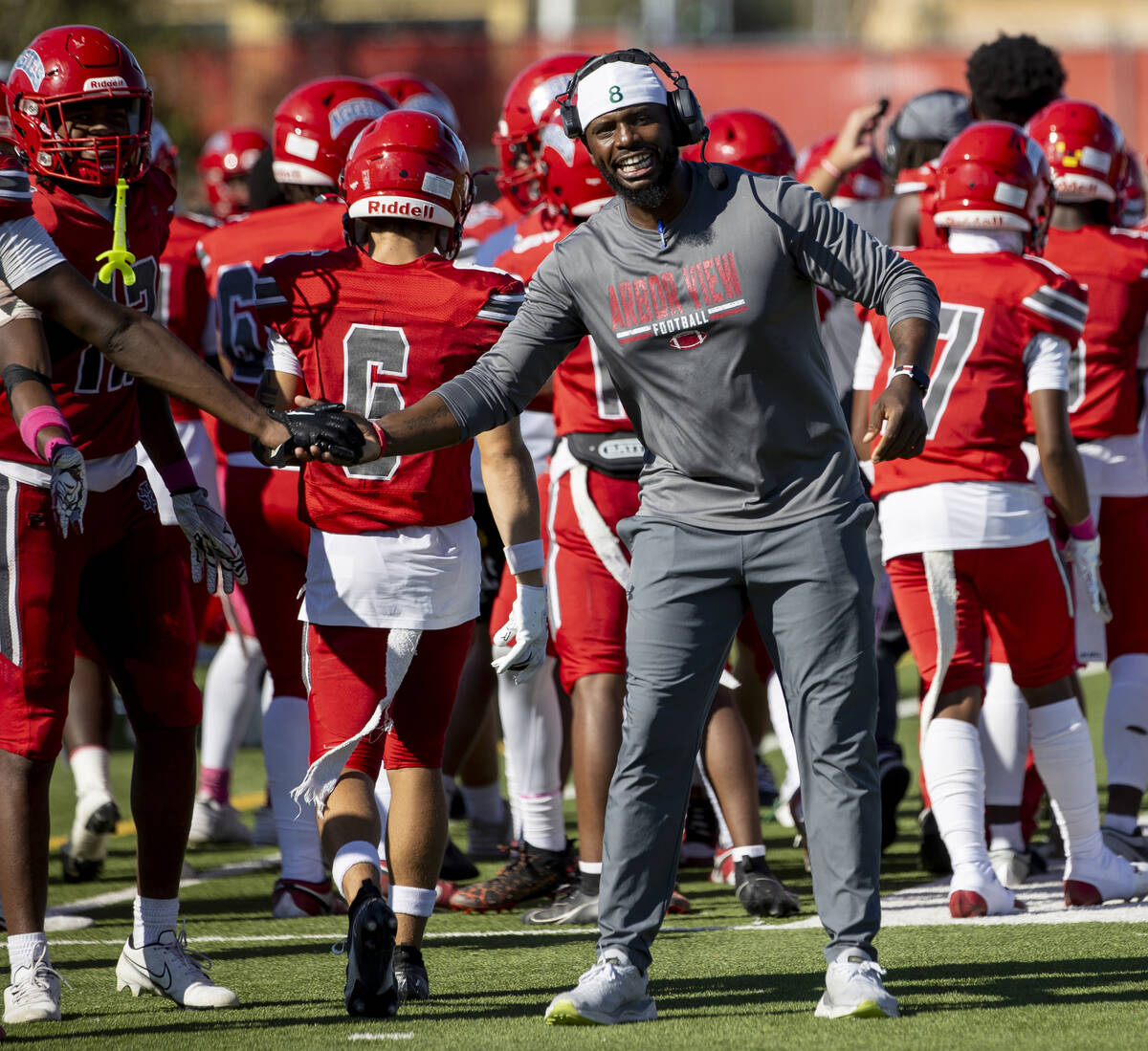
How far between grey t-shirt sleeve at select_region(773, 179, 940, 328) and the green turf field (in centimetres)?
148

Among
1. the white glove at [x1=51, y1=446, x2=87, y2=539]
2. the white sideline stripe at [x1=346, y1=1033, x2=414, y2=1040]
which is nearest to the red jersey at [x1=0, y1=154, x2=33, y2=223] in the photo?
the white glove at [x1=51, y1=446, x2=87, y2=539]

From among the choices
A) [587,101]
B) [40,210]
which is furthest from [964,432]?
[40,210]

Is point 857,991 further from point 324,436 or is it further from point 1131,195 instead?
point 1131,195

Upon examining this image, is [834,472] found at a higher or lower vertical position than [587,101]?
lower

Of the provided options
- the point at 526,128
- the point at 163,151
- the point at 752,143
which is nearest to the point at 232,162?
the point at 163,151

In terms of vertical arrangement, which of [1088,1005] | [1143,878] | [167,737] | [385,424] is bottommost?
[1143,878]

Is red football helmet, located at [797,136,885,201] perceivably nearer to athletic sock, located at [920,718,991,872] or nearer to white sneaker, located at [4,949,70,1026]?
athletic sock, located at [920,718,991,872]

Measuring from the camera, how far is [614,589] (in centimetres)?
537

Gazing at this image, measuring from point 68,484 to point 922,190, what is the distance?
3791 millimetres

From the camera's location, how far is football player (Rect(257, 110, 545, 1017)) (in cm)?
428

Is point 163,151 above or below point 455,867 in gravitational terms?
above

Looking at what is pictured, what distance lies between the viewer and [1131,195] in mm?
7055

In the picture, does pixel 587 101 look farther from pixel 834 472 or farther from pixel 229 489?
pixel 229 489

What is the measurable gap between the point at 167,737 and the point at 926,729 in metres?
2.14
